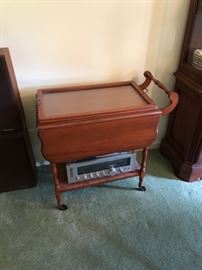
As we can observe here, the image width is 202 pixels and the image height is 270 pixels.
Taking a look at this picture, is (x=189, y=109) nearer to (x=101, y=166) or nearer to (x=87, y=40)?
(x=101, y=166)

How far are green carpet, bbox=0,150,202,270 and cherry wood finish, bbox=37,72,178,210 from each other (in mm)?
188

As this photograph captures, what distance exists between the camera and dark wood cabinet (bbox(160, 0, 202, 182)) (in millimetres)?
1486

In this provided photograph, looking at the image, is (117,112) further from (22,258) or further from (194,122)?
(22,258)

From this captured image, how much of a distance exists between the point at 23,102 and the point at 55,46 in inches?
17.1

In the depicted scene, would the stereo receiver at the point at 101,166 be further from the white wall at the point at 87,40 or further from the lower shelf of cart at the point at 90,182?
the white wall at the point at 87,40

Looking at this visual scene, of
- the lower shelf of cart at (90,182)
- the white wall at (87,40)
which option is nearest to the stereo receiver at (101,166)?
the lower shelf of cart at (90,182)

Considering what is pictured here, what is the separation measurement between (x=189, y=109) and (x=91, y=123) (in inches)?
30.0

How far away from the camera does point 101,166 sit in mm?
1495

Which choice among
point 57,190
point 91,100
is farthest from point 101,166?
point 91,100

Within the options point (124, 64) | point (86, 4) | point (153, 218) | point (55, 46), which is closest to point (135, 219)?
point (153, 218)

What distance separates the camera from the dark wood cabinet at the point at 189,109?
1486 millimetres

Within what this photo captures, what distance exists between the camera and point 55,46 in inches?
57.8

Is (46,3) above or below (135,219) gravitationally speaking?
above

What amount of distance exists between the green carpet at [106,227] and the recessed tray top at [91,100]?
66 cm
